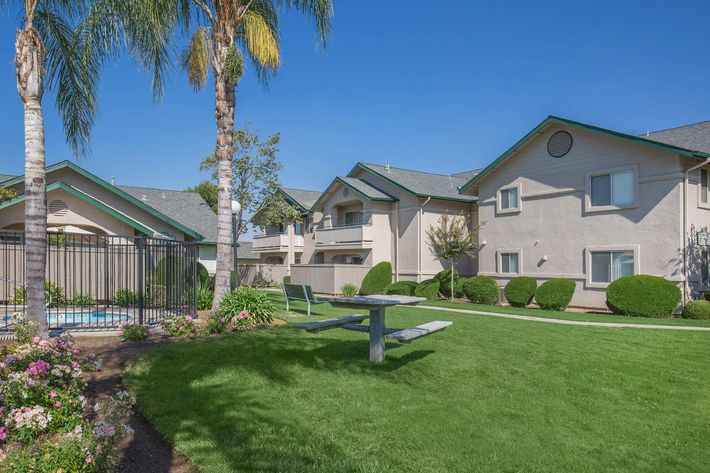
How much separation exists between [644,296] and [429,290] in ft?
32.7

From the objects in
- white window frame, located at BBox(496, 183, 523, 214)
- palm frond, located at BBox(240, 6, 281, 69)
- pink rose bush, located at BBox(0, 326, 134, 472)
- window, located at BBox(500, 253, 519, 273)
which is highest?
palm frond, located at BBox(240, 6, 281, 69)

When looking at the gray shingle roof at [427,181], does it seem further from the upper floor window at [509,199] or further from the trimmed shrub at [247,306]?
the trimmed shrub at [247,306]

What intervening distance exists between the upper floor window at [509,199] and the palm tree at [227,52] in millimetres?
13984

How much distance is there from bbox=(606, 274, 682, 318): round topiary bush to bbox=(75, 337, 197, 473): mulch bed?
1648 centimetres

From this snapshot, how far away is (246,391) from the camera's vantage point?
6.45 meters

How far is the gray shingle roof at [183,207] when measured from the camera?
28484mm

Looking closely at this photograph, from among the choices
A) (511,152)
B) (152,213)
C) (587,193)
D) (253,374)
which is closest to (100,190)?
(152,213)

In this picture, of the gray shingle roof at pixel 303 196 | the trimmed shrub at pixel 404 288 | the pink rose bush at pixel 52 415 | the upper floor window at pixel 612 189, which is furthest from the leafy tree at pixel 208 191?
the pink rose bush at pixel 52 415

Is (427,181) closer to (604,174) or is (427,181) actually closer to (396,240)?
(396,240)

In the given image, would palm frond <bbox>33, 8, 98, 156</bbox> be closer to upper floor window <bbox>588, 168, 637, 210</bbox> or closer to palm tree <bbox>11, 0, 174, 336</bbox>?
palm tree <bbox>11, 0, 174, 336</bbox>

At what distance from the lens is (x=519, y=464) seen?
15.3 feet

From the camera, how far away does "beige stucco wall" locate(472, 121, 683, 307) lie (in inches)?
740

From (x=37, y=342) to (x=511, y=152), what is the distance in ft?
72.8

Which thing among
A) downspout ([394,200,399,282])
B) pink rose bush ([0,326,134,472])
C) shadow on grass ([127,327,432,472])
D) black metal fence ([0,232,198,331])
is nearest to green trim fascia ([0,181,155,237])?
black metal fence ([0,232,198,331])
